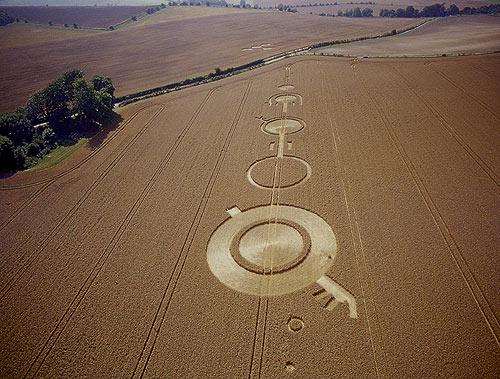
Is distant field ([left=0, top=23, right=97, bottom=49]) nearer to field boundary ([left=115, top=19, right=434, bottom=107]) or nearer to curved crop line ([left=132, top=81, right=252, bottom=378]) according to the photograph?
field boundary ([left=115, top=19, right=434, bottom=107])

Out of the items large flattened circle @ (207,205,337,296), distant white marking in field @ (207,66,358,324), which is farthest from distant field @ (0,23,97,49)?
large flattened circle @ (207,205,337,296)

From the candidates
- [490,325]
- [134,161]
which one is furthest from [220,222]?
[490,325]

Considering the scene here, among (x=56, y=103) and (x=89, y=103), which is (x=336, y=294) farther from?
(x=56, y=103)

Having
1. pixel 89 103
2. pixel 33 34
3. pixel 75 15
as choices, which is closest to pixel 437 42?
pixel 89 103

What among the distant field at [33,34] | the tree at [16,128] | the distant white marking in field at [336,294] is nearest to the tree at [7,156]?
Answer: the tree at [16,128]

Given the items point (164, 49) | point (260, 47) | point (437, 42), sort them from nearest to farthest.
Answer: point (437, 42), point (260, 47), point (164, 49)

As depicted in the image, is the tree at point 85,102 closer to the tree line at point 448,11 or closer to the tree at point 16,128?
the tree at point 16,128

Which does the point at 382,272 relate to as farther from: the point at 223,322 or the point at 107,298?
the point at 107,298
